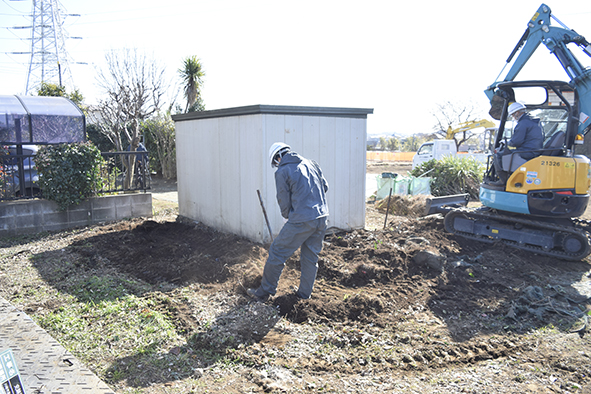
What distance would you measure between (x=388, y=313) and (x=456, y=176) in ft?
34.4

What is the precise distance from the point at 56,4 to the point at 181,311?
36.4 meters

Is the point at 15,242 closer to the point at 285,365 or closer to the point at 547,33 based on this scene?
the point at 285,365

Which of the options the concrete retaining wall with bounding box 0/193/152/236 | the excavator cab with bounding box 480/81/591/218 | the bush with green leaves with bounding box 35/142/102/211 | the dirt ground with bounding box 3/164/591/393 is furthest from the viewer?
the bush with green leaves with bounding box 35/142/102/211

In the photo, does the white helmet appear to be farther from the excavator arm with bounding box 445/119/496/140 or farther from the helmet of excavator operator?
the excavator arm with bounding box 445/119/496/140

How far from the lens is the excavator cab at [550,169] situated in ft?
22.5

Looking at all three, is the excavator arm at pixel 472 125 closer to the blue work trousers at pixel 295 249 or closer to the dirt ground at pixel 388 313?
the dirt ground at pixel 388 313

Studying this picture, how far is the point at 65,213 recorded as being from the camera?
9.03 m

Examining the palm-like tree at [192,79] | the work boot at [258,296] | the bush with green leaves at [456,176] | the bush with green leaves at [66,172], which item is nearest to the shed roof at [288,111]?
the bush with green leaves at [66,172]

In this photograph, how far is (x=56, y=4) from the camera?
32.4m

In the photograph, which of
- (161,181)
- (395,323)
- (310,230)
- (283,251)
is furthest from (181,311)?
(161,181)

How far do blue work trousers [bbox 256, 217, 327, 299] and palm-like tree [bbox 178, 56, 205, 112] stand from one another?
17.7 m

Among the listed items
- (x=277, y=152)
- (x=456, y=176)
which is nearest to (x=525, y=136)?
(x=277, y=152)

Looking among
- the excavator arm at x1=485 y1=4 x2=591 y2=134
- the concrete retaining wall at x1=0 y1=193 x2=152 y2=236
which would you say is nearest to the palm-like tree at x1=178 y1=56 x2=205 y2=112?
the concrete retaining wall at x1=0 y1=193 x2=152 y2=236

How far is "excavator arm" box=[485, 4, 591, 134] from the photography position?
7430 millimetres
